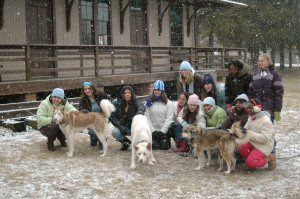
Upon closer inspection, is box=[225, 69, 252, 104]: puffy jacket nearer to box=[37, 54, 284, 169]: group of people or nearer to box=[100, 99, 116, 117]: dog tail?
box=[37, 54, 284, 169]: group of people

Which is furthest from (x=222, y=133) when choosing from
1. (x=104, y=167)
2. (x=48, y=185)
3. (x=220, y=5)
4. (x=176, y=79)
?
(x=220, y=5)

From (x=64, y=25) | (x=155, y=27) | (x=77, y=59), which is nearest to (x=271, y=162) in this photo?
(x=77, y=59)

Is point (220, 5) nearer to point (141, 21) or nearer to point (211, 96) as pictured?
point (141, 21)

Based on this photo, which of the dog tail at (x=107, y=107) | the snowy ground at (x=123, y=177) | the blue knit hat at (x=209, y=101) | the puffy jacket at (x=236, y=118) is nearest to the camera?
the snowy ground at (x=123, y=177)

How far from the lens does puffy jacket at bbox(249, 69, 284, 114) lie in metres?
7.29

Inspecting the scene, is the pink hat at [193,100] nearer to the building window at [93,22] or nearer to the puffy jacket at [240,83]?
the puffy jacket at [240,83]

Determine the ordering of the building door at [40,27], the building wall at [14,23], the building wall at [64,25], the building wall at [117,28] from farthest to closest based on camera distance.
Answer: the building wall at [117,28] → the building wall at [64,25] → the building door at [40,27] → the building wall at [14,23]

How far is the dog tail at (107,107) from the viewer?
7.80 metres

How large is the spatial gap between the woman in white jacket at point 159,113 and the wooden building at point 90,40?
5.02m

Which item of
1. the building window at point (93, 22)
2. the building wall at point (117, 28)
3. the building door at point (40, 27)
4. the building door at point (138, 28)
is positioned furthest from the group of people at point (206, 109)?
the building door at point (138, 28)

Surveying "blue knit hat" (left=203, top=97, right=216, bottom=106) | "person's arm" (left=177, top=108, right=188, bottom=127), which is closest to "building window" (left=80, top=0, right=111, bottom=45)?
"person's arm" (left=177, top=108, right=188, bottom=127)

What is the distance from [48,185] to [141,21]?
14172 millimetres

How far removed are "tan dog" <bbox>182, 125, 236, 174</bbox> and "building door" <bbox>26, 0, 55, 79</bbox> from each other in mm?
8352

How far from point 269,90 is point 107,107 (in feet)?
9.28
